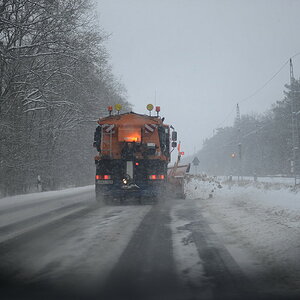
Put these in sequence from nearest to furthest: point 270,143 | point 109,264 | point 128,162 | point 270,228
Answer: point 109,264, point 270,228, point 128,162, point 270,143

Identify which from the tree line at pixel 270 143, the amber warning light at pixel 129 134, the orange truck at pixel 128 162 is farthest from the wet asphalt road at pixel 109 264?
the tree line at pixel 270 143

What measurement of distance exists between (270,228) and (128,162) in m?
6.34

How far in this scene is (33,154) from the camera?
1905cm

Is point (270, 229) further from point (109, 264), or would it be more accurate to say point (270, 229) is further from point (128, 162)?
point (128, 162)

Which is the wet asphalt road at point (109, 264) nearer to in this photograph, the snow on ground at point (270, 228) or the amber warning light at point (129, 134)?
the snow on ground at point (270, 228)

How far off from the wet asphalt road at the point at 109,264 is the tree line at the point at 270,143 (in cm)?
2541

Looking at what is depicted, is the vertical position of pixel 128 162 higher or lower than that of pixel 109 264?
higher

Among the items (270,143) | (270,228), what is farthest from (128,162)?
(270,143)

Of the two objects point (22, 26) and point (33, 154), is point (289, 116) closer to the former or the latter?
point (33, 154)

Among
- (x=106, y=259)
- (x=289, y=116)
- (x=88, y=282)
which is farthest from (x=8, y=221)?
(x=289, y=116)

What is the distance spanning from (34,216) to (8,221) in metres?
1.05

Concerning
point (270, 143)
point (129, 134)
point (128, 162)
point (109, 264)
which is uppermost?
point (270, 143)

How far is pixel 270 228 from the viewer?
7.33m

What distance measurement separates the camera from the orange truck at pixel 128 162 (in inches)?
498
